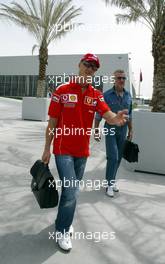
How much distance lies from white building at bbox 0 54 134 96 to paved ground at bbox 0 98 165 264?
36.4 m

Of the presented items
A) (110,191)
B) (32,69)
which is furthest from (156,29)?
(32,69)

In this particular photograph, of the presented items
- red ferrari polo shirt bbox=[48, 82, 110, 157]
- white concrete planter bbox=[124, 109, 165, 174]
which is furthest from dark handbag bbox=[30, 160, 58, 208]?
white concrete planter bbox=[124, 109, 165, 174]

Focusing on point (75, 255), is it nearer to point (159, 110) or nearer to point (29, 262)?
point (29, 262)

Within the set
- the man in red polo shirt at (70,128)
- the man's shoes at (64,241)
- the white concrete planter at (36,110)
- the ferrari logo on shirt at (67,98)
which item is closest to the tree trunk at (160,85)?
the man in red polo shirt at (70,128)

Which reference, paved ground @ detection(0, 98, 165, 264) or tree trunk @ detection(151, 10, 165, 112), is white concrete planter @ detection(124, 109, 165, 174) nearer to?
paved ground @ detection(0, 98, 165, 264)

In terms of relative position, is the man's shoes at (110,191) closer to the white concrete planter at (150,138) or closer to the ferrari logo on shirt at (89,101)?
the white concrete planter at (150,138)

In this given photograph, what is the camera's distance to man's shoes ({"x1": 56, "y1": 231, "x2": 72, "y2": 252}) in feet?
9.79

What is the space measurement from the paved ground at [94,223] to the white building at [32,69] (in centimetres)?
3638

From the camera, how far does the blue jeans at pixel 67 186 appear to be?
2895 mm

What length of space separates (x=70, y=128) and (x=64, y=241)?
3.35 feet

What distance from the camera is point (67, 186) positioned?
9.45 ft

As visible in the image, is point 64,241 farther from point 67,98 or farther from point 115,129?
point 115,129

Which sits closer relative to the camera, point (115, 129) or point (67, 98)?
point (67, 98)

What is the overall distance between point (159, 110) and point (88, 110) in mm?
3682
